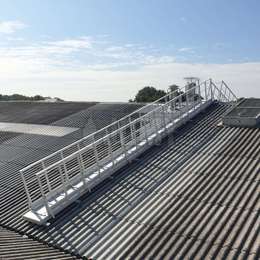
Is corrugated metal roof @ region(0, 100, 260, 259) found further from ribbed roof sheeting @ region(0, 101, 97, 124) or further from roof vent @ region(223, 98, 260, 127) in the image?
ribbed roof sheeting @ region(0, 101, 97, 124)

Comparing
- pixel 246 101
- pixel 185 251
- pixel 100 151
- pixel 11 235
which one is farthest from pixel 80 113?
pixel 185 251

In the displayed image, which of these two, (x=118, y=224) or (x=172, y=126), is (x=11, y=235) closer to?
(x=118, y=224)

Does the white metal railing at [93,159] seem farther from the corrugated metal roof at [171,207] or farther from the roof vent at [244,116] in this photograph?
the roof vent at [244,116]

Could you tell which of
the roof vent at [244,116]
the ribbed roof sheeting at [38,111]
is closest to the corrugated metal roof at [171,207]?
the roof vent at [244,116]

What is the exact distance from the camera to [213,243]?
22.6ft

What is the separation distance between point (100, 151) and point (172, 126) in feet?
10.5

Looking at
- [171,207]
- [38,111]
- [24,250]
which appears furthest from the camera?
[38,111]

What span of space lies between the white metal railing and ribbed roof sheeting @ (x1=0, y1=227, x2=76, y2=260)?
1.21 m

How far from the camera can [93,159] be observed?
41.9 feet

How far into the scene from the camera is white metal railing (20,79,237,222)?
970 centimetres

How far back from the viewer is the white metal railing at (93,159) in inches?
382

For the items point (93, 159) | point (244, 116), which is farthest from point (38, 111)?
point (244, 116)

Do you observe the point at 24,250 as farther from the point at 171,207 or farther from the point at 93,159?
the point at 93,159

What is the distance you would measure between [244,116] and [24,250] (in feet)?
30.7
